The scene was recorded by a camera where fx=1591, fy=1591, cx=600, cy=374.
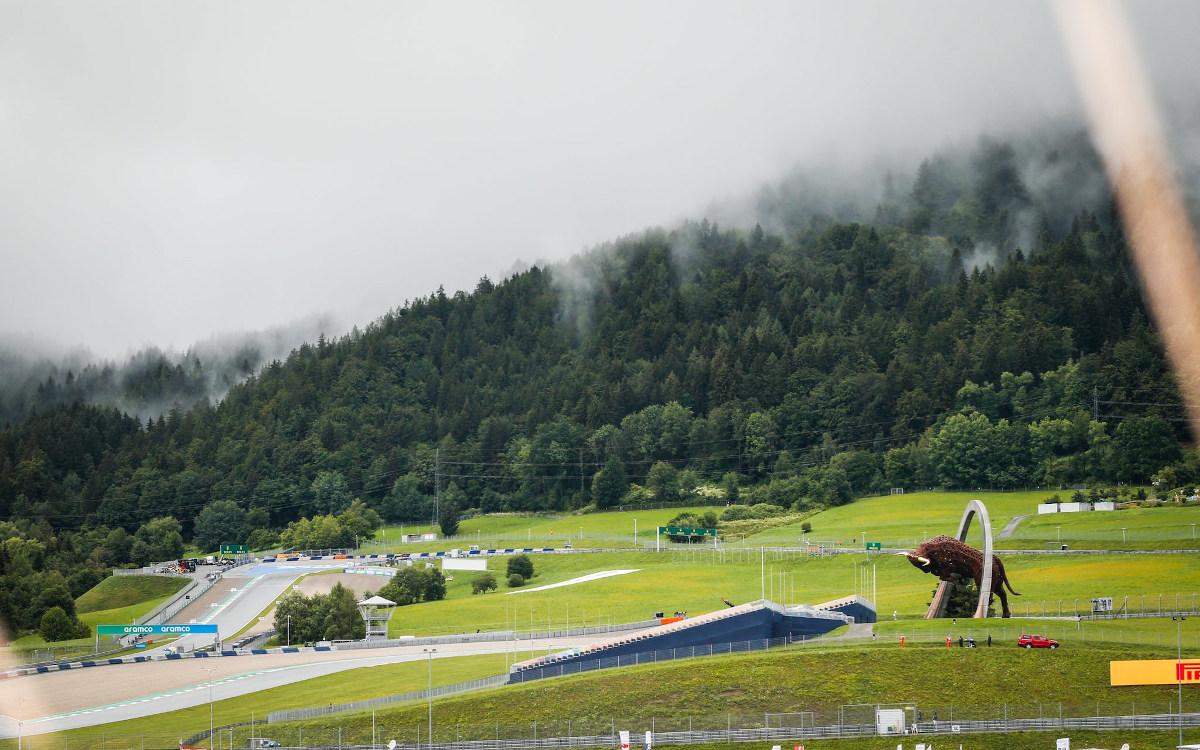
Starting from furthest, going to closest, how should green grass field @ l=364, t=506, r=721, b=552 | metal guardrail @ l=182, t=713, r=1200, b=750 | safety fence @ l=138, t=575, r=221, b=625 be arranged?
green grass field @ l=364, t=506, r=721, b=552 < safety fence @ l=138, t=575, r=221, b=625 < metal guardrail @ l=182, t=713, r=1200, b=750

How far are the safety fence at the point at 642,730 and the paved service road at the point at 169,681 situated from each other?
35.3 ft

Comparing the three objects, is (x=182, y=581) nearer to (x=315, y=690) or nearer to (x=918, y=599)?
(x=315, y=690)

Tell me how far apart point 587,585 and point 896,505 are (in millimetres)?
46007

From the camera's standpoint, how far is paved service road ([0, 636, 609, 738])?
3691 inches

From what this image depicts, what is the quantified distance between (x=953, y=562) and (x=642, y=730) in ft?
79.7

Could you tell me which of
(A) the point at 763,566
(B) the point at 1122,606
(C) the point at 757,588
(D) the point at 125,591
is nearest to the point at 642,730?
(B) the point at 1122,606

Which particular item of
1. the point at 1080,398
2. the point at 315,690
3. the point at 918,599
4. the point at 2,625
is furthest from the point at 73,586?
the point at 1080,398

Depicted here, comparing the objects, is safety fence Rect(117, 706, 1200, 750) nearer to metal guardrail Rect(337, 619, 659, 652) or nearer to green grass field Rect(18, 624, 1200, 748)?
green grass field Rect(18, 624, 1200, 748)

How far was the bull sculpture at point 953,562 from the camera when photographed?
92062 mm

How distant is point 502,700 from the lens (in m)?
84.0

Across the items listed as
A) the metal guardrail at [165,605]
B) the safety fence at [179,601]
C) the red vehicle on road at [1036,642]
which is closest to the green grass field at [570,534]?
the safety fence at [179,601]

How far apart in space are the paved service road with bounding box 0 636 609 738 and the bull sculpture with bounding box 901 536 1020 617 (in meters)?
23.6

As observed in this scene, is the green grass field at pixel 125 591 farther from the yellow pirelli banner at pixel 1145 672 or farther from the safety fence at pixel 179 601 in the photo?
the yellow pirelli banner at pixel 1145 672

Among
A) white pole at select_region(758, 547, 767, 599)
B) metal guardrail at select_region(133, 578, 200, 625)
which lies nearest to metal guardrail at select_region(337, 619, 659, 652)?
white pole at select_region(758, 547, 767, 599)
